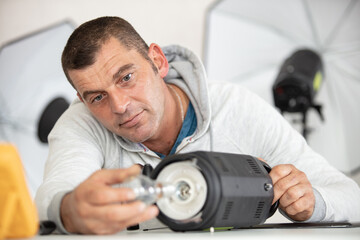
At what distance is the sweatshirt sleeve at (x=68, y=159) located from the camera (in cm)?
95

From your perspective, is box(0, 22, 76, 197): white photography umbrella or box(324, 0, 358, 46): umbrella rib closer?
box(324, 0, 358, 46): umbrella rib

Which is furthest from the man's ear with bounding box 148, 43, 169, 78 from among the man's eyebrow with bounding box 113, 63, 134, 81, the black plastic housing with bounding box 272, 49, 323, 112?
the black plastic housing with bounding box 272, 49, 323, 112

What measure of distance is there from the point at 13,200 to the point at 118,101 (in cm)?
60

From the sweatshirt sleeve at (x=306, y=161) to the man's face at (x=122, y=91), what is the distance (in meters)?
0.31

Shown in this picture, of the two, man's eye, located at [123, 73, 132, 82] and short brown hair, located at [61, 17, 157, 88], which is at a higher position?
short brown hair, located at [61, 17, 157, 88]

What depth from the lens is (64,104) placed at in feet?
8.27

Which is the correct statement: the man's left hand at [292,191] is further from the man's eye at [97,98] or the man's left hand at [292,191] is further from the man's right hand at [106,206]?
the man's eye at [97,98]

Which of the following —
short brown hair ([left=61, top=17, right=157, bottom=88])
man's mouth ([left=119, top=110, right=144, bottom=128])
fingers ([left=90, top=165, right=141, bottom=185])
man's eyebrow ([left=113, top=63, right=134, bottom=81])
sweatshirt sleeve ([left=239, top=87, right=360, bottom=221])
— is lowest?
sweatshirt sleeve ([left=239, top=87, right=360, bottom=221])

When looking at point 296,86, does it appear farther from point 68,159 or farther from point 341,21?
point 68,159

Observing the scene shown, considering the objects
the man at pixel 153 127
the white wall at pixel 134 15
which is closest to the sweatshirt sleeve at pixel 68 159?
the man at pixel 153 127

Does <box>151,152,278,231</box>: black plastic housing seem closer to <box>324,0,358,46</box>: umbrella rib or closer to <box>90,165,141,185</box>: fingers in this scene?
<box>90,165,141,185</box>: fingers

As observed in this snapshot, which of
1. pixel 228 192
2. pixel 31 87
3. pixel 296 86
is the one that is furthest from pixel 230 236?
pixel 31 87

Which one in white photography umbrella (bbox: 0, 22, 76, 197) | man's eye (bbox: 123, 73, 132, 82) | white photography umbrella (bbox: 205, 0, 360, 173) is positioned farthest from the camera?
white photography umbrella (bbox: 0, 22, 76, 197)

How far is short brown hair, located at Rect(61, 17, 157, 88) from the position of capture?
1.21m
